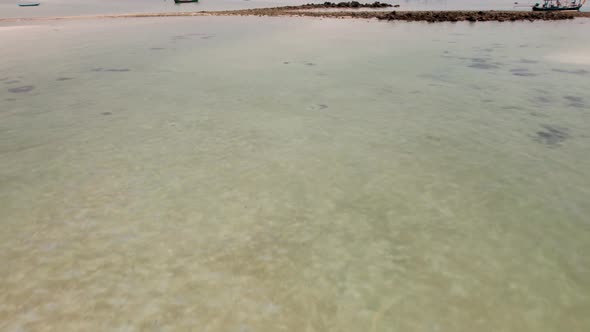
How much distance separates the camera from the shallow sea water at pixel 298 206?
114 inches

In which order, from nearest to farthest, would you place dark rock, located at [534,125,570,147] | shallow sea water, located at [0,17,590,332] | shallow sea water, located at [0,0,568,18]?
shallow sea water, located at [0,17,590,332]
dark rock, located at [534,125,570,147]
shallow sea water, located at [0,0,568,18]

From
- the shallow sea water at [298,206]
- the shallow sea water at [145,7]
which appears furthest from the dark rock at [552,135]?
the shallow sea water at [145,7]

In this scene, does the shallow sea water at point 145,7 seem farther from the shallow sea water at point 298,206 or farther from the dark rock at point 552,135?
the dark rock at point 552,135

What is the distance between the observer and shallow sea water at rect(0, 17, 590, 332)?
9.53 feet

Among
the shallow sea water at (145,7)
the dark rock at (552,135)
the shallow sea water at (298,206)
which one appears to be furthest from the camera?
the shallow sea water at (145,7)

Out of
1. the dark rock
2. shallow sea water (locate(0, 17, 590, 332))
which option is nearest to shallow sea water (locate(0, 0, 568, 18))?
shallow sea water (locate(0, 17, 590, 332))

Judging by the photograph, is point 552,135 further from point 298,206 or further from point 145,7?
point 145,7

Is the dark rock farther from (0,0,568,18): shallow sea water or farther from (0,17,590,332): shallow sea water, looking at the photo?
(0,0,568,18): shallow sea water

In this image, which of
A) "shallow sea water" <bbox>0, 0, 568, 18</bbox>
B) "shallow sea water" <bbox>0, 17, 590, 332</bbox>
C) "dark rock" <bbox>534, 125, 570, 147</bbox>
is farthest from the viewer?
"shallow sea water" <bbox>0, 0, 568, 18</bbox>

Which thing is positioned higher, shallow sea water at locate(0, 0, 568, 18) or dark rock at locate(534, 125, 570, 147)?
shallow sea water at locate(0, 0, 568, 18)

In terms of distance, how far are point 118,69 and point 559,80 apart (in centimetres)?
1374

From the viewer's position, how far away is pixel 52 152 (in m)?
5.82

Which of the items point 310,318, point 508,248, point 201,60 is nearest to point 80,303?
point 310,318

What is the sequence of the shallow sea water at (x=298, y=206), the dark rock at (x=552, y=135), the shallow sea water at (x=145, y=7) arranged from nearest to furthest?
the shallow sea water at (x=298, y=206) → the dark rock at (x=552, y=135) → the shallow sea water at (x=145, y=7)
